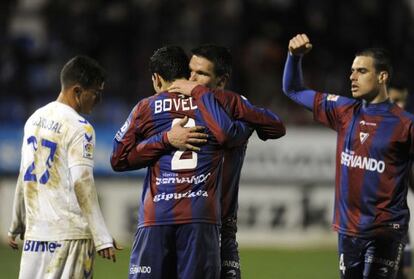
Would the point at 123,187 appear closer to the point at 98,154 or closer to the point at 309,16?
the point at 98,154

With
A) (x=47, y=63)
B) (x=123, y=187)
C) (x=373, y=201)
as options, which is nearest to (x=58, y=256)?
(x=373, y=201)

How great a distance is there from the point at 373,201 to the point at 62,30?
11.5 meters

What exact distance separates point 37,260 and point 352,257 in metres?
2.37

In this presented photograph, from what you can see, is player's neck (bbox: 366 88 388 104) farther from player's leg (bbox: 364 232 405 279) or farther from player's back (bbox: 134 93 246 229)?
player's back (bbox: 134 93 246 229)

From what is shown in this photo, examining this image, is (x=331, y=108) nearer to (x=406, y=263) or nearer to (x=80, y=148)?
(x=80, y=148)

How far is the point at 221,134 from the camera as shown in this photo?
6.38 metres

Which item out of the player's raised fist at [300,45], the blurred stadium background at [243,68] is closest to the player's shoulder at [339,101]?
the player's raised fist at [300,45]

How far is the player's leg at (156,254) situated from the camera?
6391 millimetres

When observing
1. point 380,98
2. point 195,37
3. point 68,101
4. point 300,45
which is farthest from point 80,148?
point 195,37

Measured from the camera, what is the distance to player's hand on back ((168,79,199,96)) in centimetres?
643

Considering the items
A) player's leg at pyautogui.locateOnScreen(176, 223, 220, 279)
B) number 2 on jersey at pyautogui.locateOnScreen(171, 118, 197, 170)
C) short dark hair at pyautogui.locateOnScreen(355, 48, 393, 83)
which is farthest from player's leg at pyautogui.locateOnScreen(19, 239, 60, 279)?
short dark hair at pyautogui.locateOnScreen(355, 48, 393, 83)

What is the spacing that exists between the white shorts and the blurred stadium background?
24.8 feet

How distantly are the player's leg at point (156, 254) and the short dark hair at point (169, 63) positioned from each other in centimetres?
101

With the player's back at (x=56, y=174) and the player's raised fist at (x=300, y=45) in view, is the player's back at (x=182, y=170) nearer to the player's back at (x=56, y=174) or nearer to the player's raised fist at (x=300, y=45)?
the player's back at (x=56, y=174)
